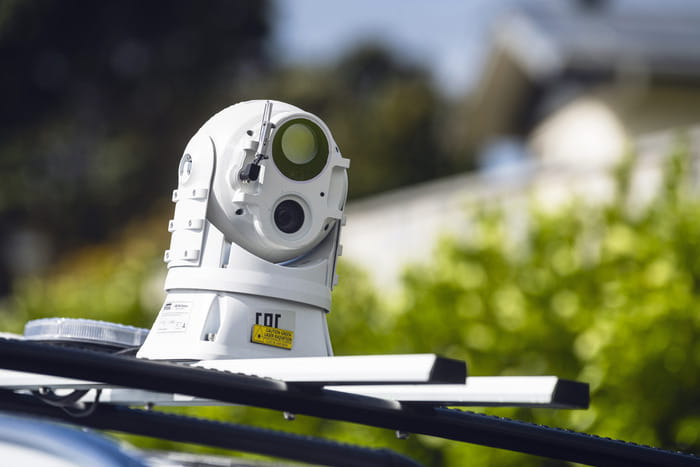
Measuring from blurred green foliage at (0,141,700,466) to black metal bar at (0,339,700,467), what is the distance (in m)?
3.16

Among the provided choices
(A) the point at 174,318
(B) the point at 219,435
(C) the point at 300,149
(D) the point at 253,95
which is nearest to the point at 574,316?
(B) the point at 219,435

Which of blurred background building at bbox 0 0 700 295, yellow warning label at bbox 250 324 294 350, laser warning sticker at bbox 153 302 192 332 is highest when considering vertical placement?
blurred background building at bbox 0 0 700 295

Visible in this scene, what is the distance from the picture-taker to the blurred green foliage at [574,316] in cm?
493

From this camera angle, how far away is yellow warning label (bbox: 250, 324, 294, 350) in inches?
82.6

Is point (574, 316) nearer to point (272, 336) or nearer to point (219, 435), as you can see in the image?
point (219, 435)

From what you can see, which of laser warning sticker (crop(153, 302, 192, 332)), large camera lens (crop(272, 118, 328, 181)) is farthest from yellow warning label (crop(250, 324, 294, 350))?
large camera lens (crop(272, 118, 328, 181))

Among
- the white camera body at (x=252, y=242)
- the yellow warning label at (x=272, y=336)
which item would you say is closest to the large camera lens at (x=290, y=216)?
the white camera body at (x=252, y=242)

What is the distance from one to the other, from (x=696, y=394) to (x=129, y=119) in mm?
31173

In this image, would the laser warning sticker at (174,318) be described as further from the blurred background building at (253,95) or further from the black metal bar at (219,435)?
the blurred background building at (253,95)

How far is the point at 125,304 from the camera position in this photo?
1134 cm

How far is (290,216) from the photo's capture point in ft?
7.15

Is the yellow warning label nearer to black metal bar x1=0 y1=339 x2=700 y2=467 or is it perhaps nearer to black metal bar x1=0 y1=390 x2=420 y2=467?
black metal bar x1=0 y1=339 x2=700 y2=467

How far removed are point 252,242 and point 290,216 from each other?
107 mm

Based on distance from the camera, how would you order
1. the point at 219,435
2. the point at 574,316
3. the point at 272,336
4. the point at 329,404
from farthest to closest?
the point at 574,316 < the point at 219,435 < the point at 272,336 < the point at 329,404
